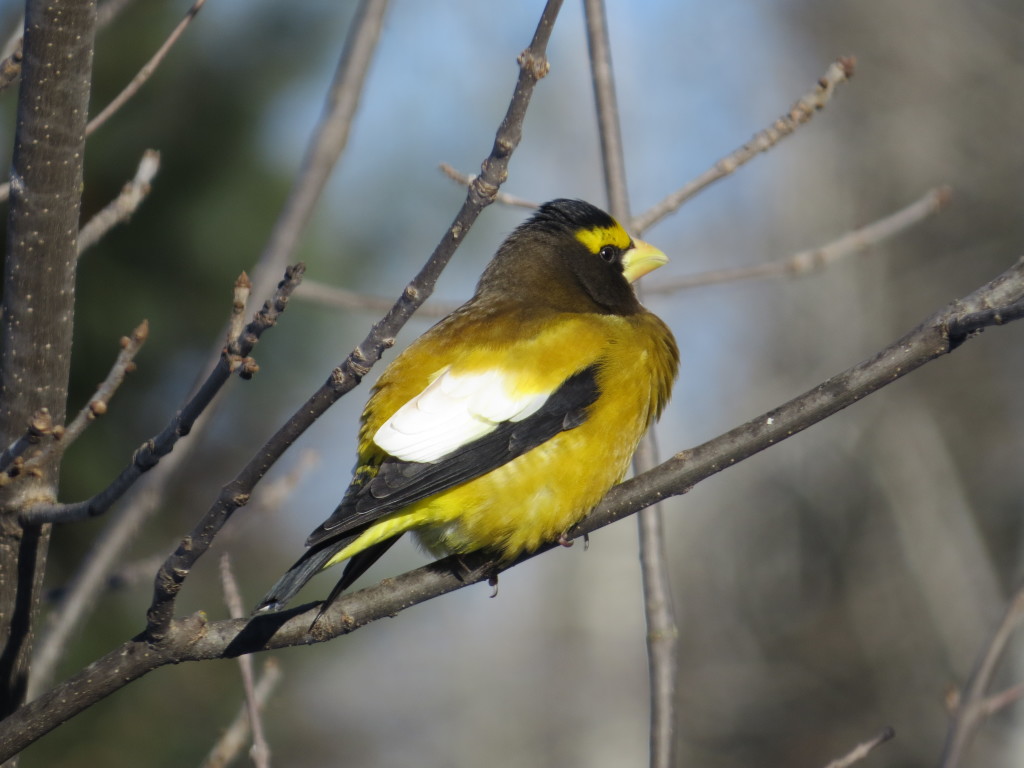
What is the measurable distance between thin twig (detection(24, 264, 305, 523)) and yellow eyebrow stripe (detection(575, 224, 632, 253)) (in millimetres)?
2551

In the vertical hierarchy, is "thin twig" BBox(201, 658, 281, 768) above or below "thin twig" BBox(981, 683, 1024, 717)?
above

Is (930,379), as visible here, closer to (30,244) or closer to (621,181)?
(621,181)

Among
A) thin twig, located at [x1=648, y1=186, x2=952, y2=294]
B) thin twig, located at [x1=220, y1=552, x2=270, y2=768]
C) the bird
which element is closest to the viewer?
thin twig, located at [x1=220, y1=552, x2=270, y2=768]

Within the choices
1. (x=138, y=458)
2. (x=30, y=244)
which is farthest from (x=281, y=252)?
(x=138, y=458)

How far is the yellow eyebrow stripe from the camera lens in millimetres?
4309

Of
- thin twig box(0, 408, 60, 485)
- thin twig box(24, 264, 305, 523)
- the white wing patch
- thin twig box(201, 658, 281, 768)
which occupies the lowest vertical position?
thin twig box(201, 658, 281, 768)

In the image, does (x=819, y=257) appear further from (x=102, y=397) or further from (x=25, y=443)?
(x=25, y=443)

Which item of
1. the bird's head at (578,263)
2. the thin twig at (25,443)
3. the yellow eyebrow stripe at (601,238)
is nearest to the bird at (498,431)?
the bird's head at (578,263)

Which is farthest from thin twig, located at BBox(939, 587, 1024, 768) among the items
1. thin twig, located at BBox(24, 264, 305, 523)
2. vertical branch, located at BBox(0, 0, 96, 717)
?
vertical branch, located at BBox(0, 0, 96, 717)

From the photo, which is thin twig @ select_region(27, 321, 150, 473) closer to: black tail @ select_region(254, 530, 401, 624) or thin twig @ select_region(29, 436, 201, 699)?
thin twig @ select_region(29, 436, 201, 699)

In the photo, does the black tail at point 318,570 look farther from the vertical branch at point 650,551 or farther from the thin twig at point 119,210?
the thin twig at point 119,210

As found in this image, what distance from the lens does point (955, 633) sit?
445 inches

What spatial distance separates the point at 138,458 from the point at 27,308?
2.18 feet

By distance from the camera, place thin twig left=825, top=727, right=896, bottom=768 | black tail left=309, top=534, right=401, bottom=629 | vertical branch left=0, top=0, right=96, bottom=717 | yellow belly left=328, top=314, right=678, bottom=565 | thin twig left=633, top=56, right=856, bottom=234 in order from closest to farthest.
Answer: vertical branch left=0, top=0, right=96, bottom=717, thin twig left=825, top=727, right=896, bottom=768, black tail left=309, top=534, right=401, bottom=629, yellow belly left=328, top=314, right=678, bottom=565, thin twig left=633, top=56, right=856, bottom=234
